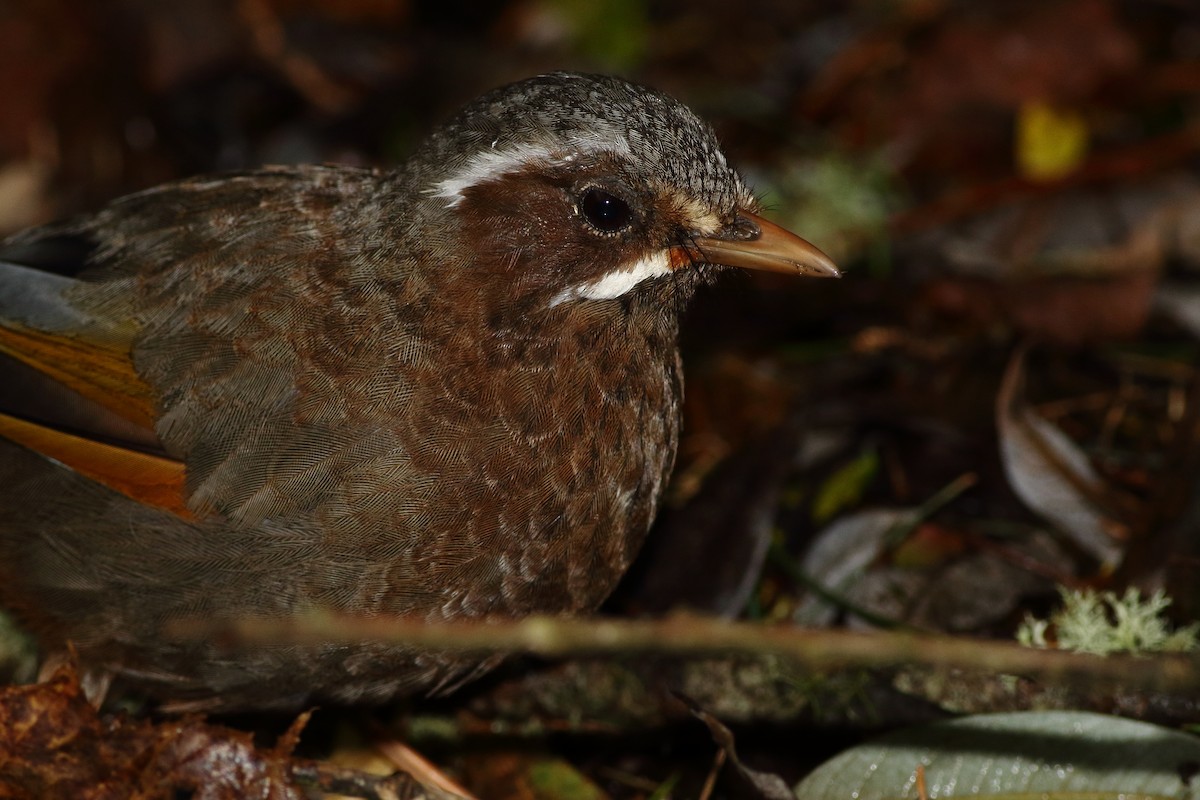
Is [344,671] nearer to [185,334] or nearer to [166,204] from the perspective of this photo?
[185,334]

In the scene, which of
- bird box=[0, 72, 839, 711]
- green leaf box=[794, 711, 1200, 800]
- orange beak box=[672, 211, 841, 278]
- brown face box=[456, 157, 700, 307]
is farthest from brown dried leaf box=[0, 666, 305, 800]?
orange beak box=[672, 211, 841, 278]

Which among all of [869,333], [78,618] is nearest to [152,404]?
[78,618]

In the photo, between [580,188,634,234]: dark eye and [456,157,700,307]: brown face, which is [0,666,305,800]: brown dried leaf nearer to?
[456,157,700,307]: brown face

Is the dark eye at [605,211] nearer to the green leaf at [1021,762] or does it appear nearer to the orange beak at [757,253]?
the orange beak at [757,253]

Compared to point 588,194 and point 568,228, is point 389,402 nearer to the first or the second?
point 568,228

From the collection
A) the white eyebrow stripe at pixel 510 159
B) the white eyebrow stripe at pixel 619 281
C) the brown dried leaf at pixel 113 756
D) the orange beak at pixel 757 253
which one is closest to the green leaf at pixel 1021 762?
the orange beak at pixel 757 253
